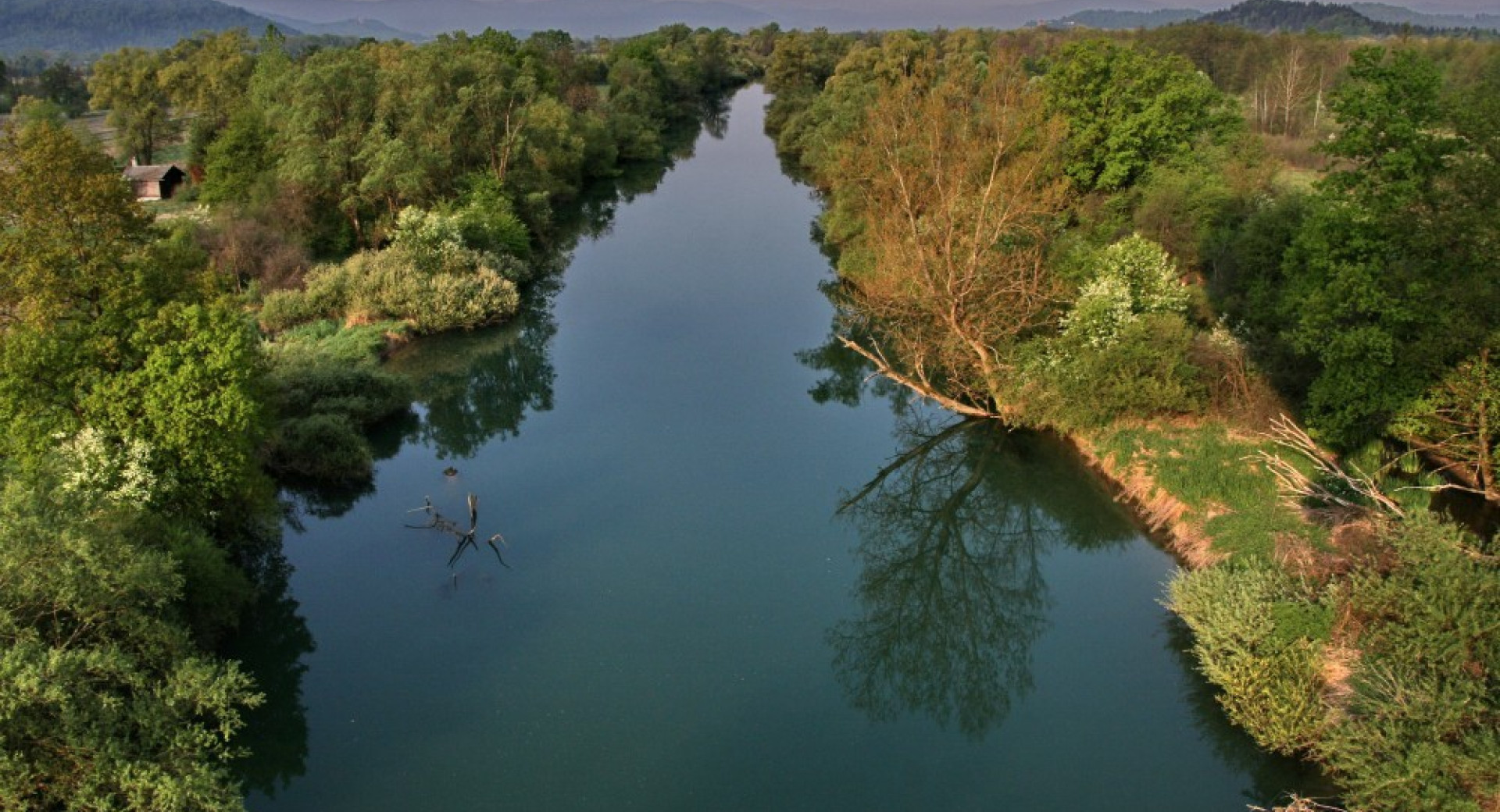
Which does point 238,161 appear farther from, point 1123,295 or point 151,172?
point 1123,295

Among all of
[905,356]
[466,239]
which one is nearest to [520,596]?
[905,356]

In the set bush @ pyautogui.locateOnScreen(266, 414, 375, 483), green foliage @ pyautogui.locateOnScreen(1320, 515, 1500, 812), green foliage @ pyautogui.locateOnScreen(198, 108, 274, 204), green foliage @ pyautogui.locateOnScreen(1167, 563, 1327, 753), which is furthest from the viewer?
green foliage @ pyautogui.locateOnScreen(198, 108, 274, 204)

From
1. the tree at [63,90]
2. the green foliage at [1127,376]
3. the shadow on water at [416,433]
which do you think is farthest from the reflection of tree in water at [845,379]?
the tree at [63,90]

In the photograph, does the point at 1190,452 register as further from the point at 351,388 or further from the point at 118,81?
the point at 118,81

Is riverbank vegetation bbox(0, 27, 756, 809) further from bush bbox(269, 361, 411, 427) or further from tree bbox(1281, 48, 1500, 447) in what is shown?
tree bbox(1281, 48, 1500, 447)

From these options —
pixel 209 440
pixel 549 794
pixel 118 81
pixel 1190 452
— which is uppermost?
pixel 118 81

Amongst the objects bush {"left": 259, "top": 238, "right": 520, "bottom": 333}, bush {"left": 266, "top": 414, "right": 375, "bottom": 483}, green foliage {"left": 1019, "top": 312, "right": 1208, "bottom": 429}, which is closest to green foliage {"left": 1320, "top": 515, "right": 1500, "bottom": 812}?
green foliage {"left": 1019, "top": 312, "right": 1208, "bottom": 429}
